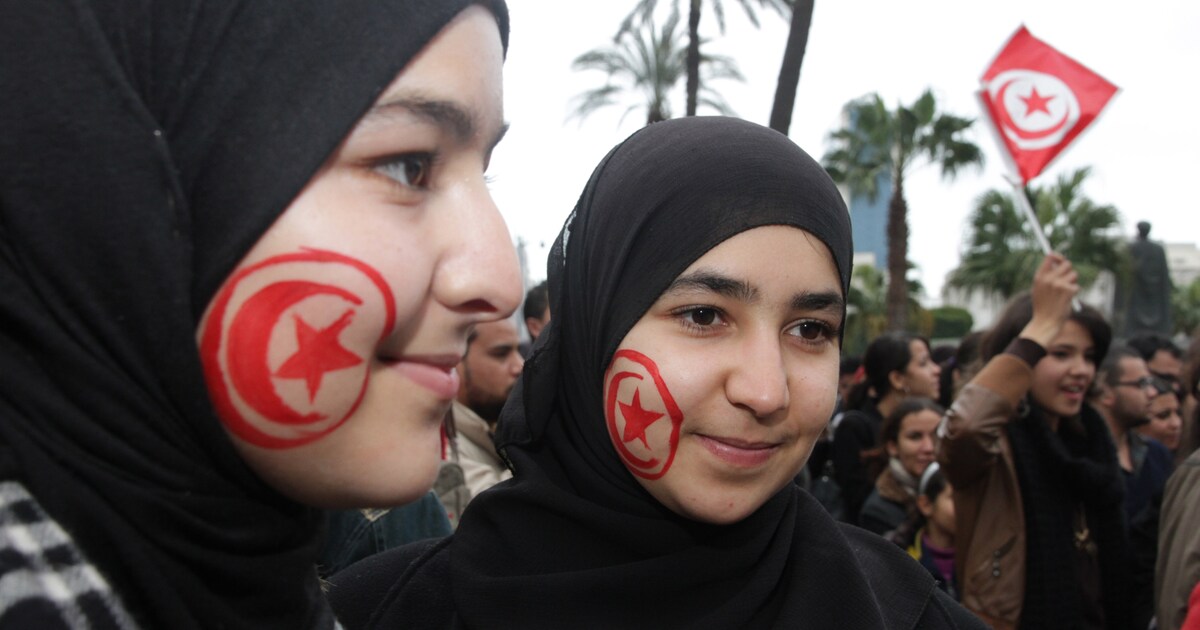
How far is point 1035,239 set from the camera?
27.5 metres

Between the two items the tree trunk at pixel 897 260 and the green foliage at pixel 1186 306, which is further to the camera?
the green foliage at pixel 1186 306

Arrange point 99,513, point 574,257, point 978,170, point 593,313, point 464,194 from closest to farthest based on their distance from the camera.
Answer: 1. point 99,513
2. point 464,194
3. point 593,313
4. point 574,257
5. point 978,170

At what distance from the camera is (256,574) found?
3.45 ft

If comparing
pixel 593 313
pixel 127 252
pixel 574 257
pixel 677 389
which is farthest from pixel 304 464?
pixel 574 257

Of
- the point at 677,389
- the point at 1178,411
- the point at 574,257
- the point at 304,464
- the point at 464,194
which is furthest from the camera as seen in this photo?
the point at 1178,411

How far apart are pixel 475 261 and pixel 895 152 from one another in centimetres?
2484

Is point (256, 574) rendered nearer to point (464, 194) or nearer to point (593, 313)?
point (464, 194)

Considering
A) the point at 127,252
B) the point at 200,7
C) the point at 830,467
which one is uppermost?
the point at 200,7

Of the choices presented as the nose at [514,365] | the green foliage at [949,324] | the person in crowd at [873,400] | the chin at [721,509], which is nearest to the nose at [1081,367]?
the person in crowd at [873,400]

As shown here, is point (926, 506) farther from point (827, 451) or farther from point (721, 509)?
point (721, 509)

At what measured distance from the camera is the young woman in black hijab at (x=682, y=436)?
172 centimetres

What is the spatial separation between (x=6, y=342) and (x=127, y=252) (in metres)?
0.14

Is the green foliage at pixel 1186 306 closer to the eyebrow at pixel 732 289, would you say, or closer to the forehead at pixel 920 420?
the forehead at pixel 920 420

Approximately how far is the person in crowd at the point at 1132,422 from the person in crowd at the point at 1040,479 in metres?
1.41
